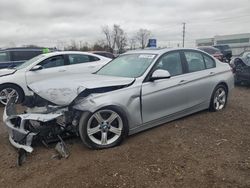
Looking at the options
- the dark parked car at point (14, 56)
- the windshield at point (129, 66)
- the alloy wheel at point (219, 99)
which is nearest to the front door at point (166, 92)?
Answer: the windshield at point (129, 66)

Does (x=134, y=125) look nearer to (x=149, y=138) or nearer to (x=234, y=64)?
(x=149, y=138)

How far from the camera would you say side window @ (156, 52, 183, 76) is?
17.1 ft

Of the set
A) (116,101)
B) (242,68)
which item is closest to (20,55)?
(242,68)

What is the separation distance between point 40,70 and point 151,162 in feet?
18.3

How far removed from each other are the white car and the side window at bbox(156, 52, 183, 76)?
403 cm

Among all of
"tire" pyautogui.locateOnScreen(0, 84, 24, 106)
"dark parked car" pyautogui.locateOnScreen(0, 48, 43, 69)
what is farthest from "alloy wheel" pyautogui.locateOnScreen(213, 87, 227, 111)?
"dark parked car" pyautogui.locateOnScreen(0, 48, 43, 69)

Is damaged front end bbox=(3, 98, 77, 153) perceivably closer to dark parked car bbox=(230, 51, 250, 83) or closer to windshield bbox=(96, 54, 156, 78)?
windshield bbox=(96, 54, 156, 78)

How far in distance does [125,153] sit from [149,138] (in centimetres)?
72

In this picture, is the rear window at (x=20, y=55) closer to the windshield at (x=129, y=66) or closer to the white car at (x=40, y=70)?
the white car at (x=40, y=70)

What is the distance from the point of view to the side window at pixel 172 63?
17.1 ft

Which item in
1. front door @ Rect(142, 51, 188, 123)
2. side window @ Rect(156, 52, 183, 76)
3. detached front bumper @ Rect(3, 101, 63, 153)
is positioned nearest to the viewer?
detached front bumper @ Rect(3, 101, 63, 153)

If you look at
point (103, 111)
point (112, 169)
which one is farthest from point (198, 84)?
point (112, 169)

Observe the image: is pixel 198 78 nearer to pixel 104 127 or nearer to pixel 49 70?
pixel 104 127

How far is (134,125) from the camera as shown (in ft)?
15.1
